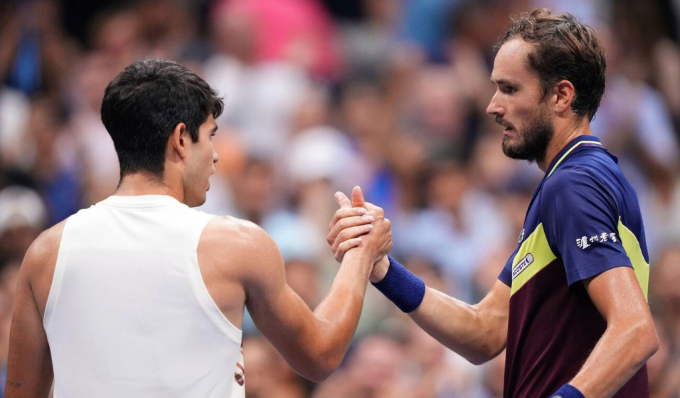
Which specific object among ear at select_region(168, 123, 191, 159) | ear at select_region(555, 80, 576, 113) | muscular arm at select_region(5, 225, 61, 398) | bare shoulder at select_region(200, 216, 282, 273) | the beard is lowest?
muscular arm at select_region(5, 225, 61, 398)

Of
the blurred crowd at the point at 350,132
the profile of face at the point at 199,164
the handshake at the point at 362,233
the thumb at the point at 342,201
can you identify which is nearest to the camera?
the profile of face at the point at 199,164

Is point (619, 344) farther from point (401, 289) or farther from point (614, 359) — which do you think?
point (401, 289)

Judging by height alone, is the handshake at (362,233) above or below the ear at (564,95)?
below

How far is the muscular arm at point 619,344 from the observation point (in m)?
3.10

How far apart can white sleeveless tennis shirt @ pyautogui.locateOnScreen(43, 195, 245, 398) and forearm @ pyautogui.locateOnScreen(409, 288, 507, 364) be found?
50.6 inches

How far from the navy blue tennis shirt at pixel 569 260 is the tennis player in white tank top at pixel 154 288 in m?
0.74

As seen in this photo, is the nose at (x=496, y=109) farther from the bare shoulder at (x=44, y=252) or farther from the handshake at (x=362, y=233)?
the bare shoulder at (x=44, y=252)

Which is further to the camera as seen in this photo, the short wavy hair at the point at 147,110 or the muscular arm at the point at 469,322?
the muscular arm at the point at 469,322

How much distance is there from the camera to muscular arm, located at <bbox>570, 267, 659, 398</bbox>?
10.2ft

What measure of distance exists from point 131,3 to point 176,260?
7.66 metres

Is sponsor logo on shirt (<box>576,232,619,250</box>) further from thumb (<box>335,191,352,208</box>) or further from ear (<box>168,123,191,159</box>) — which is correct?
ear (<box>168,123,191,159</box>)

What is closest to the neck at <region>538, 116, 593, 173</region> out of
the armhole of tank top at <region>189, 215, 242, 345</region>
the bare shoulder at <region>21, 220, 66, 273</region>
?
the armhole of tank top at <region>189, 215, 242, 345</region>

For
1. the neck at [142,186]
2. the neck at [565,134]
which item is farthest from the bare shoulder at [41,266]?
the neck at [565,134]

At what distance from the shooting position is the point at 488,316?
14.0 feet
